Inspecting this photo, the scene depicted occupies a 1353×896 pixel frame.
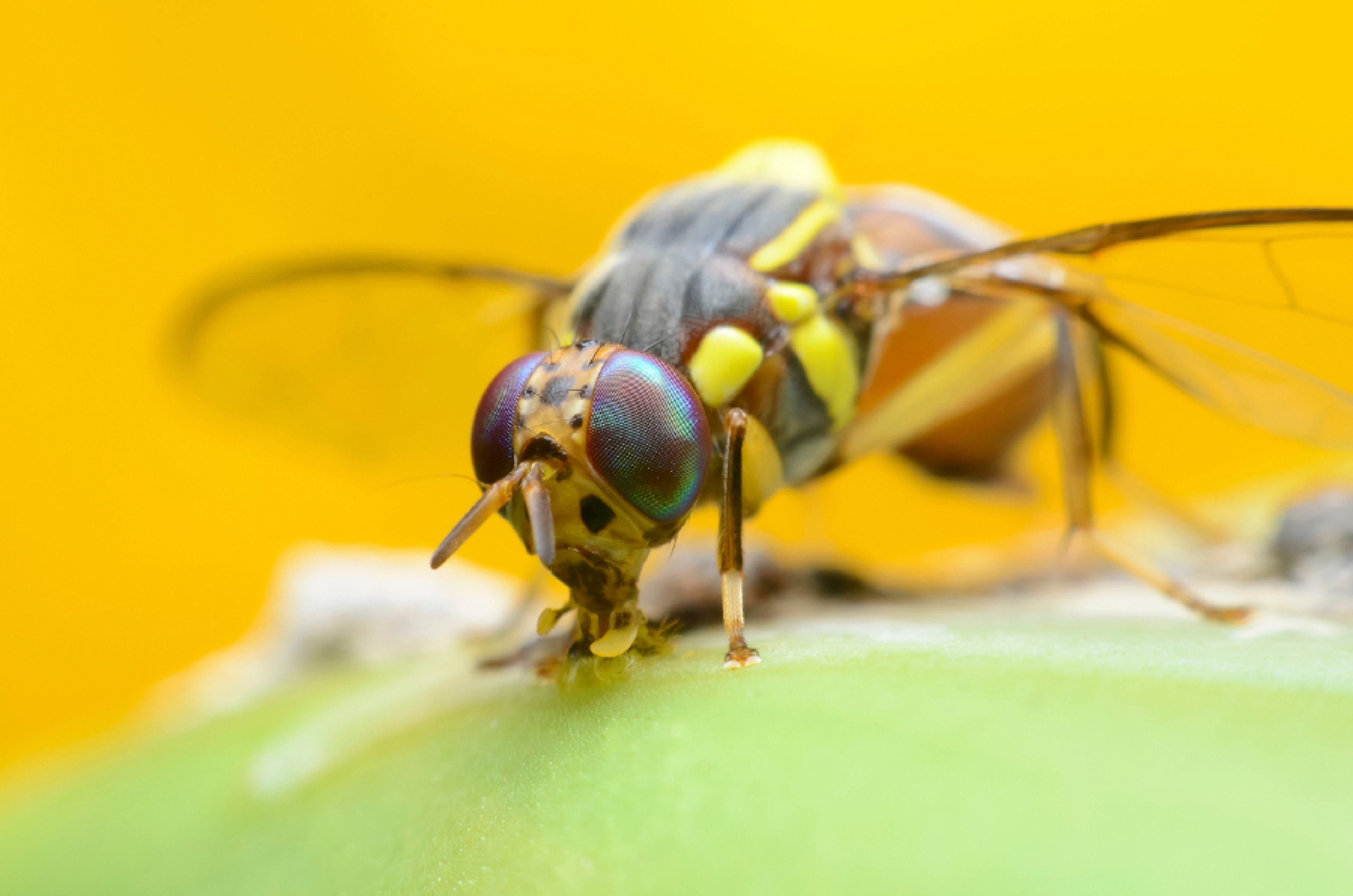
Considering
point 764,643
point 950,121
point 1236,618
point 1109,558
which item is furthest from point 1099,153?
point 764,643

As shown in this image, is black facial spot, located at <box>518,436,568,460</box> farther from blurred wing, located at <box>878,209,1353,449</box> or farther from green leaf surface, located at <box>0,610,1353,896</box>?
blurred wing, located at <box>878,209,1353,449</box>

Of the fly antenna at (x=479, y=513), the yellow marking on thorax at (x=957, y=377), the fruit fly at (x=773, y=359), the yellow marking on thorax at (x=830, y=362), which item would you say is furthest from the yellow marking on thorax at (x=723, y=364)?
the yellow marking on thorax at (x=957, y=377)

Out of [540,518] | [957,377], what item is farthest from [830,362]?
[540,518]

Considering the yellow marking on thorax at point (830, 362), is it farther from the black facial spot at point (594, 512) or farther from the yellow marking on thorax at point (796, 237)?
the black facial spot at point (594, 512)

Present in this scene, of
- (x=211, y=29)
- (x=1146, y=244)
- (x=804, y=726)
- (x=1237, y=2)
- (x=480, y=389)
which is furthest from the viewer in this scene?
(x=1237, y=2)

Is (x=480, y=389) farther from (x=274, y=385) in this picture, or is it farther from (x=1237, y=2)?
(x=1237, y=2)

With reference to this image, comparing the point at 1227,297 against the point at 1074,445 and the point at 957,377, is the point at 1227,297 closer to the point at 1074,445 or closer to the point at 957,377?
the point at 1074,445
